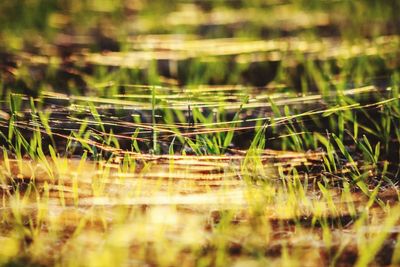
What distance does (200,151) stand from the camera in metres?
1.60

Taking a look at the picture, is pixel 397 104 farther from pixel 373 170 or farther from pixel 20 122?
pixel 20 122

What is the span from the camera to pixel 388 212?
4.42ft

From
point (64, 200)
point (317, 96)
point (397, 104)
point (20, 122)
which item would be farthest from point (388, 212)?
point (20, 122)

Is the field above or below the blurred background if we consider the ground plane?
below

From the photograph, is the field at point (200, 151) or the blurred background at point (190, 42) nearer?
the field at point (200, 151)

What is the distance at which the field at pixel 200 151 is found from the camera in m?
1.26

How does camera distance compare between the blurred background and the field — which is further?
the blurred background

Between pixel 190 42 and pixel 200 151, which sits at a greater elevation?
pixel 190 42

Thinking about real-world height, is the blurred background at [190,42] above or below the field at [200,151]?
above

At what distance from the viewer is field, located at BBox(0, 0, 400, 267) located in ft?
4.13

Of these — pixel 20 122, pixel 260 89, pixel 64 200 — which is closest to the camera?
pixel 64 200

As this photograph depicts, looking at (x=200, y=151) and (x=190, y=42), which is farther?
(x=190, y=42)

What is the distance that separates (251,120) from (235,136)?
0.29 ft

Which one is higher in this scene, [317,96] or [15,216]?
[317,96]
